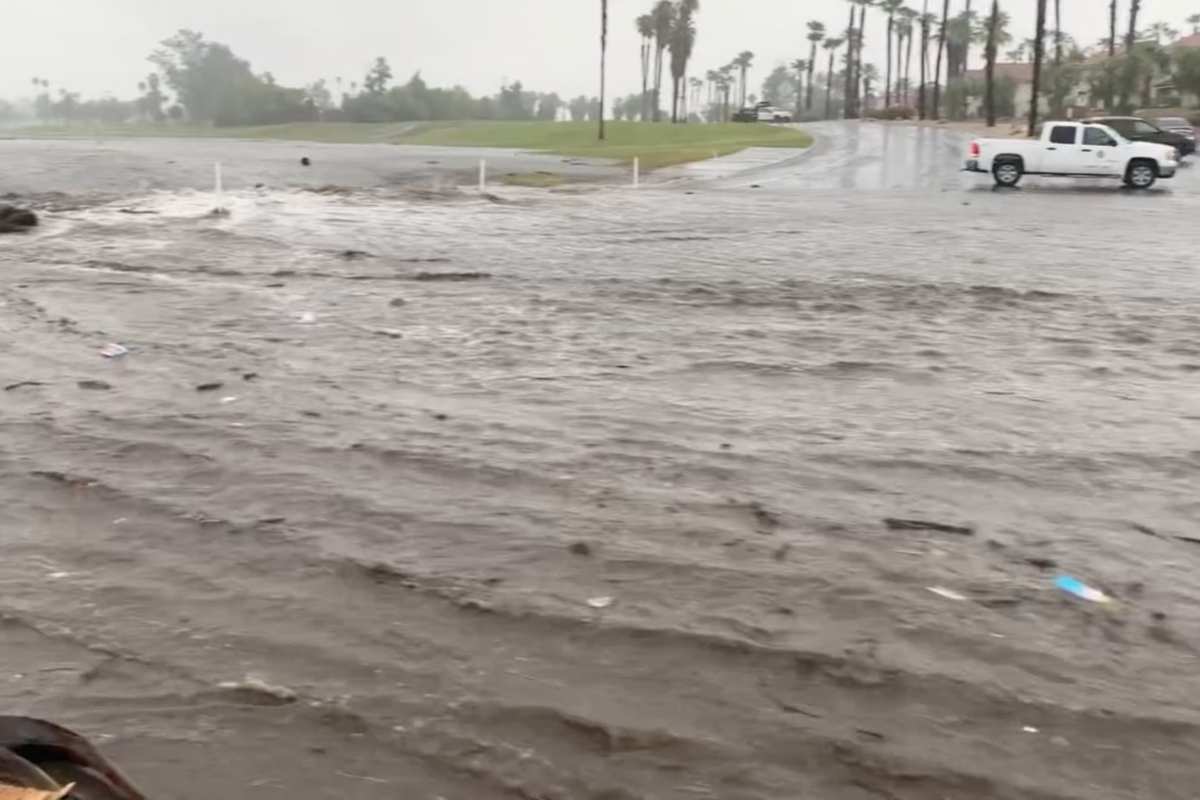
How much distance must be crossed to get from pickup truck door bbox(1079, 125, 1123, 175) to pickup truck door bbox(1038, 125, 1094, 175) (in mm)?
73

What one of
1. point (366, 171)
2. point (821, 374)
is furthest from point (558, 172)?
point (821, 374)

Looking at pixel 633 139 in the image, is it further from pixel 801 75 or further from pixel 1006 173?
pixel 801 75

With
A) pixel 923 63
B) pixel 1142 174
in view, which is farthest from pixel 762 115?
pixel 1142 174

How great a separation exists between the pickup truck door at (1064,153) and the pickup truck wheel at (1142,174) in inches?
46.9

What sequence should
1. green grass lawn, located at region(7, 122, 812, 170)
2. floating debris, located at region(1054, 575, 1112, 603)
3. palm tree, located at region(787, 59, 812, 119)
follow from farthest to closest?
palm tree, located at region(787, 59, 812, 119) < green grass lawn, located at region(7, 122, 812, 170) < floating debris, located at region(1054, 575, 1112, 603)

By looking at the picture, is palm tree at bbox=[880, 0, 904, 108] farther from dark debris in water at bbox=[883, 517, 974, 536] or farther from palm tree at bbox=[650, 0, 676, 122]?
dark debris in water at bbox=[883, 517, 974, 536]

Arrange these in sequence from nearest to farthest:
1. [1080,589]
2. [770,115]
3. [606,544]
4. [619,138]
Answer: [1080,589] < [606,544] < [619,138] < [770,115]

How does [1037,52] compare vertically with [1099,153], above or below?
above

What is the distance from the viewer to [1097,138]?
35625 millimetres

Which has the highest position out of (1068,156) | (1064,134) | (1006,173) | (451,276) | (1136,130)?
(1136,130)

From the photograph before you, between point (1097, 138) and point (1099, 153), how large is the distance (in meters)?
0.45

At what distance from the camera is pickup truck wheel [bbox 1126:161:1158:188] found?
114ft

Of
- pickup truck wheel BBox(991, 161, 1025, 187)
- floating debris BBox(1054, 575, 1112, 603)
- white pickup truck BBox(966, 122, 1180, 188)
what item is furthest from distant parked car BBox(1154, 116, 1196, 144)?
floating debris BBox(1054, 575, 1112, 603)

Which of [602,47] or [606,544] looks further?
[602,47]
